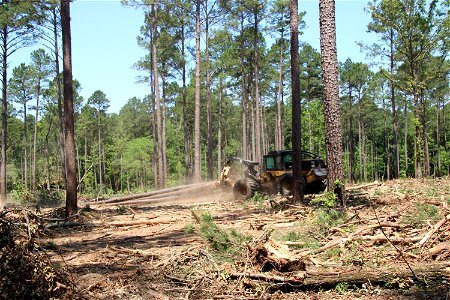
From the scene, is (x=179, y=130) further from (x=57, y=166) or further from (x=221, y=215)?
(x=221, y=215)

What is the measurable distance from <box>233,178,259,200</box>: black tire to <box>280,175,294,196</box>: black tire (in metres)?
1.08

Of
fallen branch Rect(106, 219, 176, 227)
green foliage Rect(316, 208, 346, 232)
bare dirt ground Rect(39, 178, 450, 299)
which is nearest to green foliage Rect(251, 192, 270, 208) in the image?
fallen branch Rect(106, 219, 176, 227)

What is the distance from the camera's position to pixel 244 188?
16016 mm

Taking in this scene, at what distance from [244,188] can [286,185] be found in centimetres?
180

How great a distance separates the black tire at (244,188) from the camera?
51.6ft

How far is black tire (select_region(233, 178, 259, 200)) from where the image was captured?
15734mm

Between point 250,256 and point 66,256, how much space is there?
3466mm

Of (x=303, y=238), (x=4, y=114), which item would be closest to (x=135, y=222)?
(x=303, y=238)

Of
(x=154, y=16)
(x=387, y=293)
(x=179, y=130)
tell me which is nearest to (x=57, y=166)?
(x=179, y=130)

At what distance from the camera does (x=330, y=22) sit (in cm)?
923

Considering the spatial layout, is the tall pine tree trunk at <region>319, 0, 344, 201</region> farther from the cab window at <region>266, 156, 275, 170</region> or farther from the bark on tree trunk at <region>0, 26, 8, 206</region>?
the bark on tree trunk at <region>0, 26, 8, 206</region>

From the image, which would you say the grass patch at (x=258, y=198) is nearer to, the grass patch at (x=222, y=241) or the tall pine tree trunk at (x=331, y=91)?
the tall pine tree trunk at (x=331, y=91)

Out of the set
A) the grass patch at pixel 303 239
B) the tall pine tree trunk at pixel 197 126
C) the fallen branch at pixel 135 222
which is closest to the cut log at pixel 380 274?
the grass patch at pixel 303 239

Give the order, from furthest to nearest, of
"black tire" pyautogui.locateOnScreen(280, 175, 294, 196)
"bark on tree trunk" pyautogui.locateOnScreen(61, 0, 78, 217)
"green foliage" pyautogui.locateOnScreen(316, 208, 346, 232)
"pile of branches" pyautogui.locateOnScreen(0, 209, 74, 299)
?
"black tire" pyautogui.locateOnScreen(280, 175, 294, 196) → "bark on tree trunk" pyautogui.locateOnScreen(61, 0, 78, 217) → "green foliage" pyautogui.locateOnScreen(316, 208, 346, 232) → "pile of branches" pyautogui.locateOnScreen(0, 209, 74, 299)
